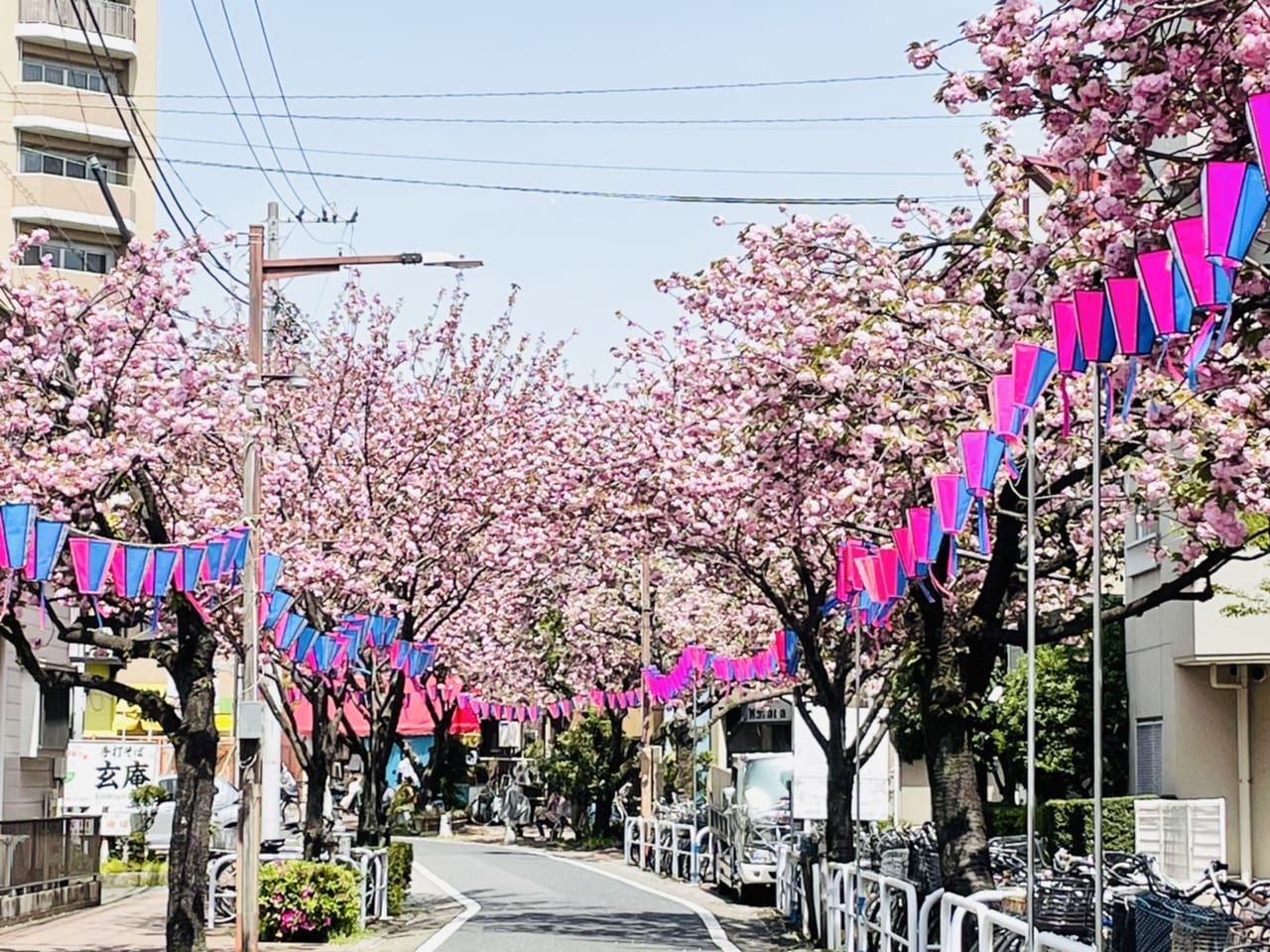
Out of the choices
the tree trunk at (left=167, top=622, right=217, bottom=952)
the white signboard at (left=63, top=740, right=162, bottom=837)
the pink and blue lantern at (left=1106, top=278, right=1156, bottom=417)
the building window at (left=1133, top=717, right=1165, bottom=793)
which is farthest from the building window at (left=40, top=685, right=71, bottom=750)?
the pink and blue lantern at (left=1106, top=278, right=1156, bottom=417)

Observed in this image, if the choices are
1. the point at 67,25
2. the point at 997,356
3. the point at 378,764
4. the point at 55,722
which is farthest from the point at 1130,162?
the point at 67,25

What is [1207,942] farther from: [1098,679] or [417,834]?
[417,834]

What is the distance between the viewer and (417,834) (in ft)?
181

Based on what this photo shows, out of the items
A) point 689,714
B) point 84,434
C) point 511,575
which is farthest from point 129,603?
point 689,714

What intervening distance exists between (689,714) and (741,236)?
83.2 feet

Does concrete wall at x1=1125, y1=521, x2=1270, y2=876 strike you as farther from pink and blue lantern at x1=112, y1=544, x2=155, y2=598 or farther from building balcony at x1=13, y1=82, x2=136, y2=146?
building balcony at x1=13, y1=82, x2=136, y2=146

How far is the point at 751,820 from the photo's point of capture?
92.6ft

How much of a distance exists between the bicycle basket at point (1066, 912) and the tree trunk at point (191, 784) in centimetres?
841

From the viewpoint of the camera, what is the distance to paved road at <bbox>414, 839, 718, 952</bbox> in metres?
20.9

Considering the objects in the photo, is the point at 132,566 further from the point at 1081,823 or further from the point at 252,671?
the point at 1081,823

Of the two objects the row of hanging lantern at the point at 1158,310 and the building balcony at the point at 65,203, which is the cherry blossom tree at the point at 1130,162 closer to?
the row of hanging lantern at the point at 1158,310

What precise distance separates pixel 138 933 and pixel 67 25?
35.4m

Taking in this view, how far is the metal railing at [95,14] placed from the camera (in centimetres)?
5162

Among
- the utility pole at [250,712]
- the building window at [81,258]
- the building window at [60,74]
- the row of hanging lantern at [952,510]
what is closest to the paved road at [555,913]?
the utility pole at [250,712]
